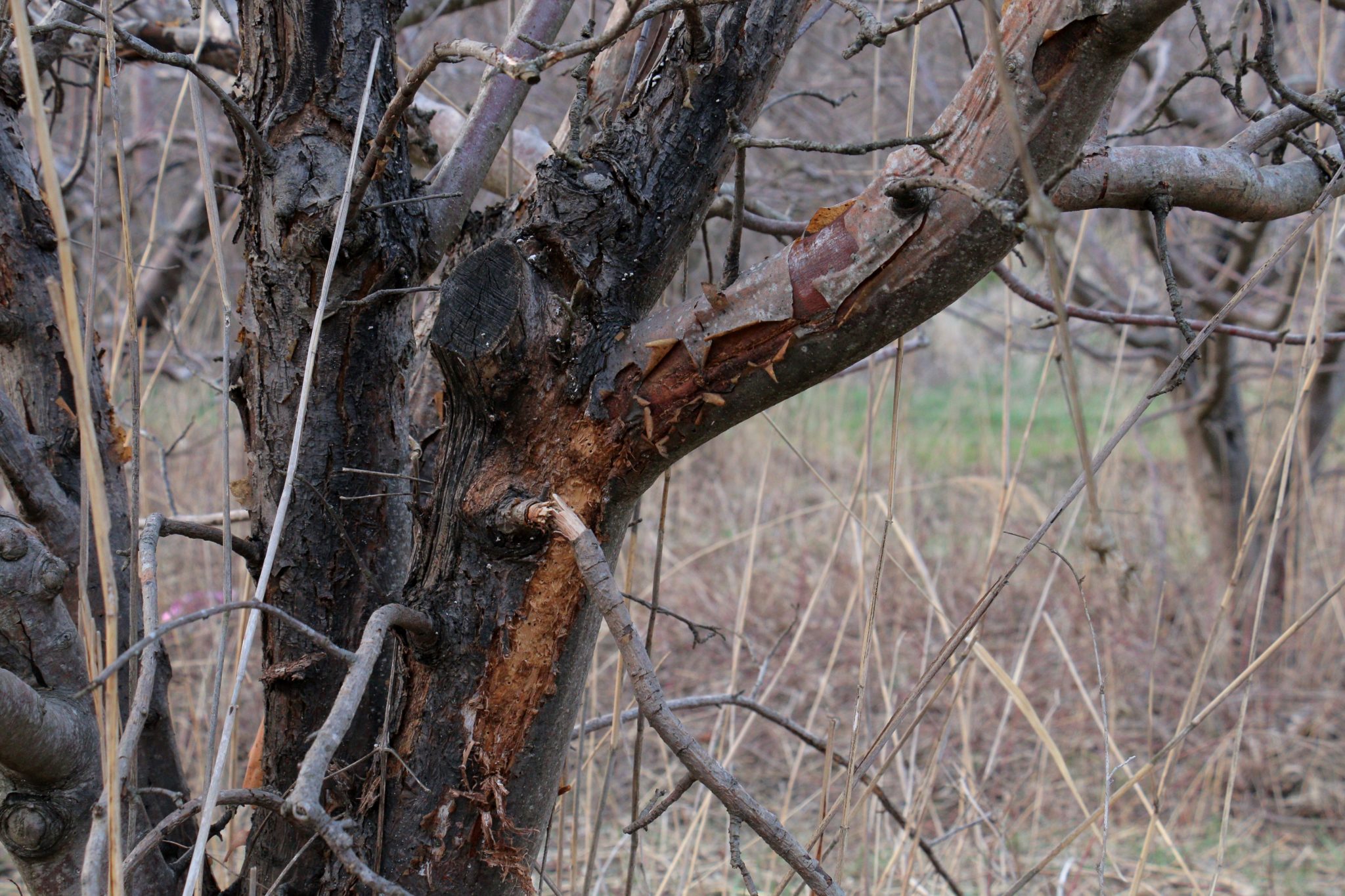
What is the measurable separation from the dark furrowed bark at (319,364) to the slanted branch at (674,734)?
31 centimetres

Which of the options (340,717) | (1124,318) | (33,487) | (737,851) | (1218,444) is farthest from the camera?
(1218,444)

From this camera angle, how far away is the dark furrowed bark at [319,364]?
2.94 feet

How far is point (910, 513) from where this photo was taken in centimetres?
425

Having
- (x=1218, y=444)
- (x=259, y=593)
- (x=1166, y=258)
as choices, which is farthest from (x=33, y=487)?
(x=1218, y=444)

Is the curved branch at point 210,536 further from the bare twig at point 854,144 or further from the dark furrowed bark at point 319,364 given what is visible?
the bare twig at point 854,144

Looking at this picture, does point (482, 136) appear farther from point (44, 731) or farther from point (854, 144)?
point (44, 731)

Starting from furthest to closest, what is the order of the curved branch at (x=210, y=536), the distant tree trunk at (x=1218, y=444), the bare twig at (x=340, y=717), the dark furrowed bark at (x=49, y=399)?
the distant tree trunk at (x=1218, y=444)
the dark furrowed bark at (x=49, y=399)
the curved branch at (x=210, y=536)
the bare twig at (x=340, y=717)

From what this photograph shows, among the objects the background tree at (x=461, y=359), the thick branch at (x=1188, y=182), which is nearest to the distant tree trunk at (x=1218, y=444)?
the background tree at (x=461, y=359)

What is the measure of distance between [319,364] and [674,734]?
539 mm

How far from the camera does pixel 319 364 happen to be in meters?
0.94

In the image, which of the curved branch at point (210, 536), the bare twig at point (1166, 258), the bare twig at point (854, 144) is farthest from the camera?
the curved branch at point (210, 536)

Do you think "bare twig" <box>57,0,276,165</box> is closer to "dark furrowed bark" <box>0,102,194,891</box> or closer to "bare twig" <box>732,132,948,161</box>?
"dark furrowed bark" <box>0,102,194,891</box>

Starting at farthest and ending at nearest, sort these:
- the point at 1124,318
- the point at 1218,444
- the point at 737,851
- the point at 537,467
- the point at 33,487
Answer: the point at 1218,444, the point at 1124,318, the point at 33,487, the point at 537,467, the point at 737,851

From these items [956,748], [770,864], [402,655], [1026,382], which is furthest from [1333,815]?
[1026,382]
